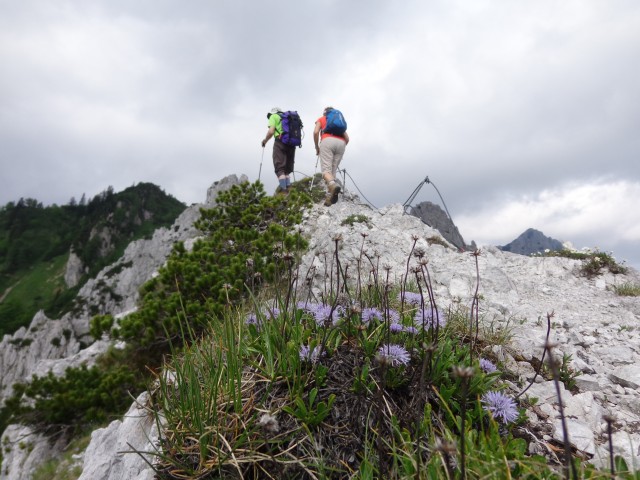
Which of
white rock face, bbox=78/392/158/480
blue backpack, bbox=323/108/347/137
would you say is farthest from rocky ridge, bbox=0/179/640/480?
blue backpack, bbox=323/108/347/137

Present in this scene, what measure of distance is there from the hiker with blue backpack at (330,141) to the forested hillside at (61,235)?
4107 inches

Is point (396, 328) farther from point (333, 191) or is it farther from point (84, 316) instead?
point (84, 316)

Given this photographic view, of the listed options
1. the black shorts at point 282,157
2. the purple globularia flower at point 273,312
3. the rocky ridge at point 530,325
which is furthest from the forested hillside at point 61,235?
the purple globularia flower at point 273,312

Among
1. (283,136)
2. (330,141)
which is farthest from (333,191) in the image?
(283,136)

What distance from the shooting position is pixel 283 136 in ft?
43.8

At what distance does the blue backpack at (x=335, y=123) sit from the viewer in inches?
475

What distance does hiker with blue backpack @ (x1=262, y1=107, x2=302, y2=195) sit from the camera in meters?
13.4

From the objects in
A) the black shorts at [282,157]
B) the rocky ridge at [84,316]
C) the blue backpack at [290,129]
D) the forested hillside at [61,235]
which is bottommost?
the rocky ridge at [84,316]

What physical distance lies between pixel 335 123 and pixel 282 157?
2621 mm

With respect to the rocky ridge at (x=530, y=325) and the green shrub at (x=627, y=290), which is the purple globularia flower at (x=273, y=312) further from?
the green shrub at (x=627, y=290)

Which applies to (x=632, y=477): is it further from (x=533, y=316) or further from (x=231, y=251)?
(x=231, y=251)

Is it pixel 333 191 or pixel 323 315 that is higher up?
pixel 333 191

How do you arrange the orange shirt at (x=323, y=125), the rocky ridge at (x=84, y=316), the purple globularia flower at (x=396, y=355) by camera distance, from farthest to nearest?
the rocky ridge at (x=84, y=316), the orange shirt at (x=323, y=125), the purple globularia flower at (x=396, y=355)

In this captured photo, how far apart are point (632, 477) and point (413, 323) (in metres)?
1.66
